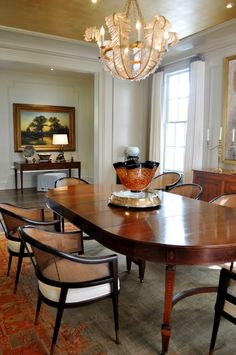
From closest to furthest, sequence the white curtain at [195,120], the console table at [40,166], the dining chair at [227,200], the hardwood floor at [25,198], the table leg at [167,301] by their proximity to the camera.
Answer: the table leg at [167,301]
the dining chair at [227,200]
the white curtain at [195,120]
the hardwood floor at [25,198]
the console table at [40,166]

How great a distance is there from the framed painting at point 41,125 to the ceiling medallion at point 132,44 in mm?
4822

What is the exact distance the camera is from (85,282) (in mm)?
1773

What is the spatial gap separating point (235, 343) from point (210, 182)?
112 inches

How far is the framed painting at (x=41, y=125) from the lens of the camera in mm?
7523

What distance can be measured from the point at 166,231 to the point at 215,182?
2814mm

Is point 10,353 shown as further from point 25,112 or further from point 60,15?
point 25,112

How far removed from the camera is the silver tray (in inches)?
97.0

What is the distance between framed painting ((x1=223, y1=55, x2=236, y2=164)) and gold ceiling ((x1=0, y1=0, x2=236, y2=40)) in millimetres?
830

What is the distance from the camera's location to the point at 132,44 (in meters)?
2.97

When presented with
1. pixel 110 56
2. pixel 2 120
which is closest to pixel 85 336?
pixel 110 56

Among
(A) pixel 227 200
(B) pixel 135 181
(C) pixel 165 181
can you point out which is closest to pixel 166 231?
(B) pixel 135 181

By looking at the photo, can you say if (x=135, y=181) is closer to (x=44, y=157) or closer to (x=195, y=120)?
(x=195, y=120)

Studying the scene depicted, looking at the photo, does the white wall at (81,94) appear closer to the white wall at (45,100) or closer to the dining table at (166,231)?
the white wall at (45,100)

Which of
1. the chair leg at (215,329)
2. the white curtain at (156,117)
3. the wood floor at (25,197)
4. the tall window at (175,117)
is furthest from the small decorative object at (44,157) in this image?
the chair leg at (215,329)
